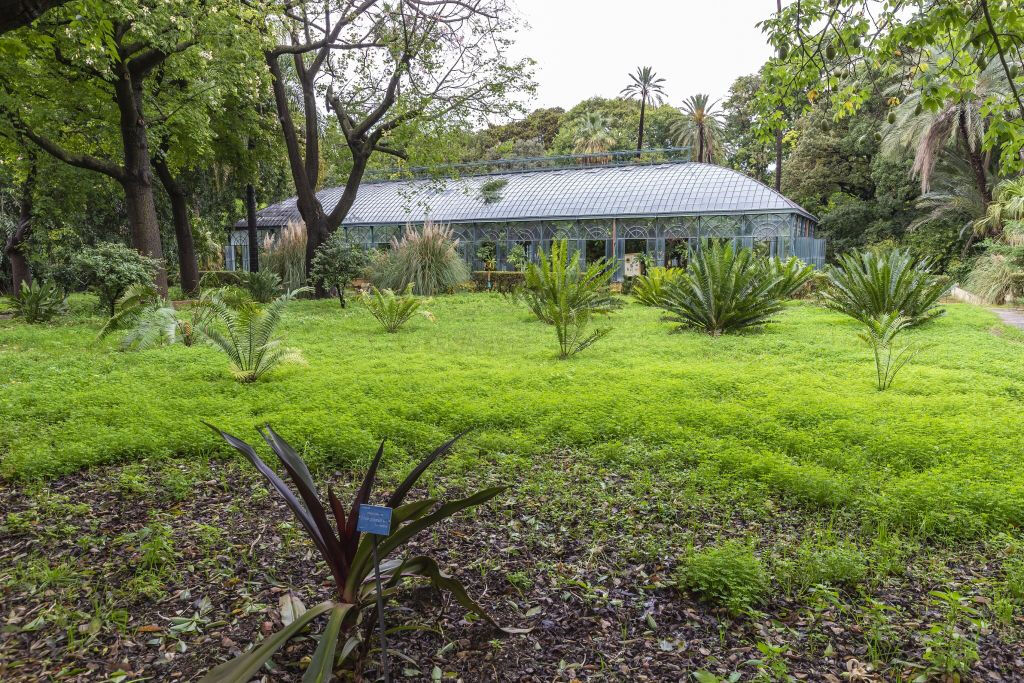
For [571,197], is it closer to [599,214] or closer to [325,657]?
[599,214]

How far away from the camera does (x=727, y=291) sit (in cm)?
942

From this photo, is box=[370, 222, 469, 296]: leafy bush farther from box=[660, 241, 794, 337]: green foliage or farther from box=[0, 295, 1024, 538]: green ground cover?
box=[660, 241, 794, 337]: green foliage

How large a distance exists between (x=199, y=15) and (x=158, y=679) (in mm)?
11285

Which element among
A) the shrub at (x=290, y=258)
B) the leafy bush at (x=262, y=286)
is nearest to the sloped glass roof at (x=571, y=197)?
the shrub at (x=290, y=258)

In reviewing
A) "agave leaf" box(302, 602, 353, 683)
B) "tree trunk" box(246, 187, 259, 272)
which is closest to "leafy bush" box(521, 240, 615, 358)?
"agave leaf" box(302, 602, 353, 683)

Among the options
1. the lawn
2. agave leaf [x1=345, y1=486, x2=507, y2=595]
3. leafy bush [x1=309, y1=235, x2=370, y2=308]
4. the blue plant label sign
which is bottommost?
the lawn

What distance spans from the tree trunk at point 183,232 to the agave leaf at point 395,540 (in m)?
15.7

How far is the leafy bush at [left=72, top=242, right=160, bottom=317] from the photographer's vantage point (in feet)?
36.0

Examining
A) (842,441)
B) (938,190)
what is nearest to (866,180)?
(938,190)

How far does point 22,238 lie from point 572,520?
20125 mm

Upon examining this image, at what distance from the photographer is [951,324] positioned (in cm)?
A: 1027

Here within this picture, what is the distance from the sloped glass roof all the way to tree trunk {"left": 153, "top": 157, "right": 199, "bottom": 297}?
588cm

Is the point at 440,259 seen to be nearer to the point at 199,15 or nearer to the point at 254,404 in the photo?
the point at 199,15

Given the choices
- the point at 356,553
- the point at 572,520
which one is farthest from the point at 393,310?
the point at 356,553
